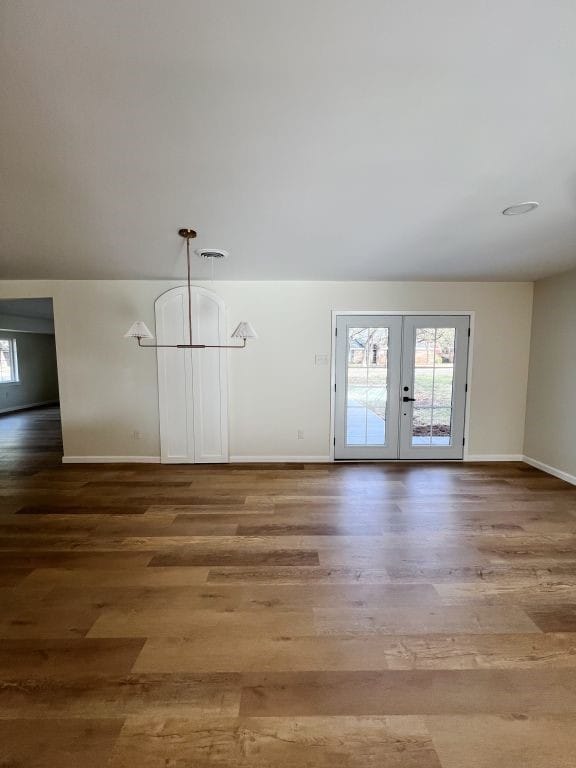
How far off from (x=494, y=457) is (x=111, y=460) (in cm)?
562

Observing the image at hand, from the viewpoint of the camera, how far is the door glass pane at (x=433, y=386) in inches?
173

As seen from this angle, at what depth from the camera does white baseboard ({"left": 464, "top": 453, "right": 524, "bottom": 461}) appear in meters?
4.51

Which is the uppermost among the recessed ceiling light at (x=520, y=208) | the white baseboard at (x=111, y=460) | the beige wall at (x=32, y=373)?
the recessed ceiling light at (x=520, y=208)

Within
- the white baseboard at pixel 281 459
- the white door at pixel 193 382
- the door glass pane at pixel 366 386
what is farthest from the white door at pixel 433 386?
the white door at pixel 193 382

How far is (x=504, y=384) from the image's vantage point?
4.44 m

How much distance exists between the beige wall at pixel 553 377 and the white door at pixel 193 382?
435 centimetres

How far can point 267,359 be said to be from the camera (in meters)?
4.37

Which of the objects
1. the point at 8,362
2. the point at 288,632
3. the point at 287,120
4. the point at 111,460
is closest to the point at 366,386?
the point at 288,632

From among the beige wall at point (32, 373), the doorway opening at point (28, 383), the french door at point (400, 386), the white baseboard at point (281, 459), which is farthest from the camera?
the beige wall at point (32, 373)

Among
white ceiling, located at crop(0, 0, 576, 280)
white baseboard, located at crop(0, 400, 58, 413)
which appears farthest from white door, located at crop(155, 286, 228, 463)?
white baseboard, located at crop(0, 400, 58, 413)

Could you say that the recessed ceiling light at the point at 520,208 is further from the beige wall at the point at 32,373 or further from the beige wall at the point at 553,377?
the beige wall at the point at 32,373

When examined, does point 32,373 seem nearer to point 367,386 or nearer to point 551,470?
point 367,386

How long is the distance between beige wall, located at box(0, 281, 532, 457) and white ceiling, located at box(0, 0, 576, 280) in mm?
1421

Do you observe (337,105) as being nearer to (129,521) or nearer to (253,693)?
(253,693)
